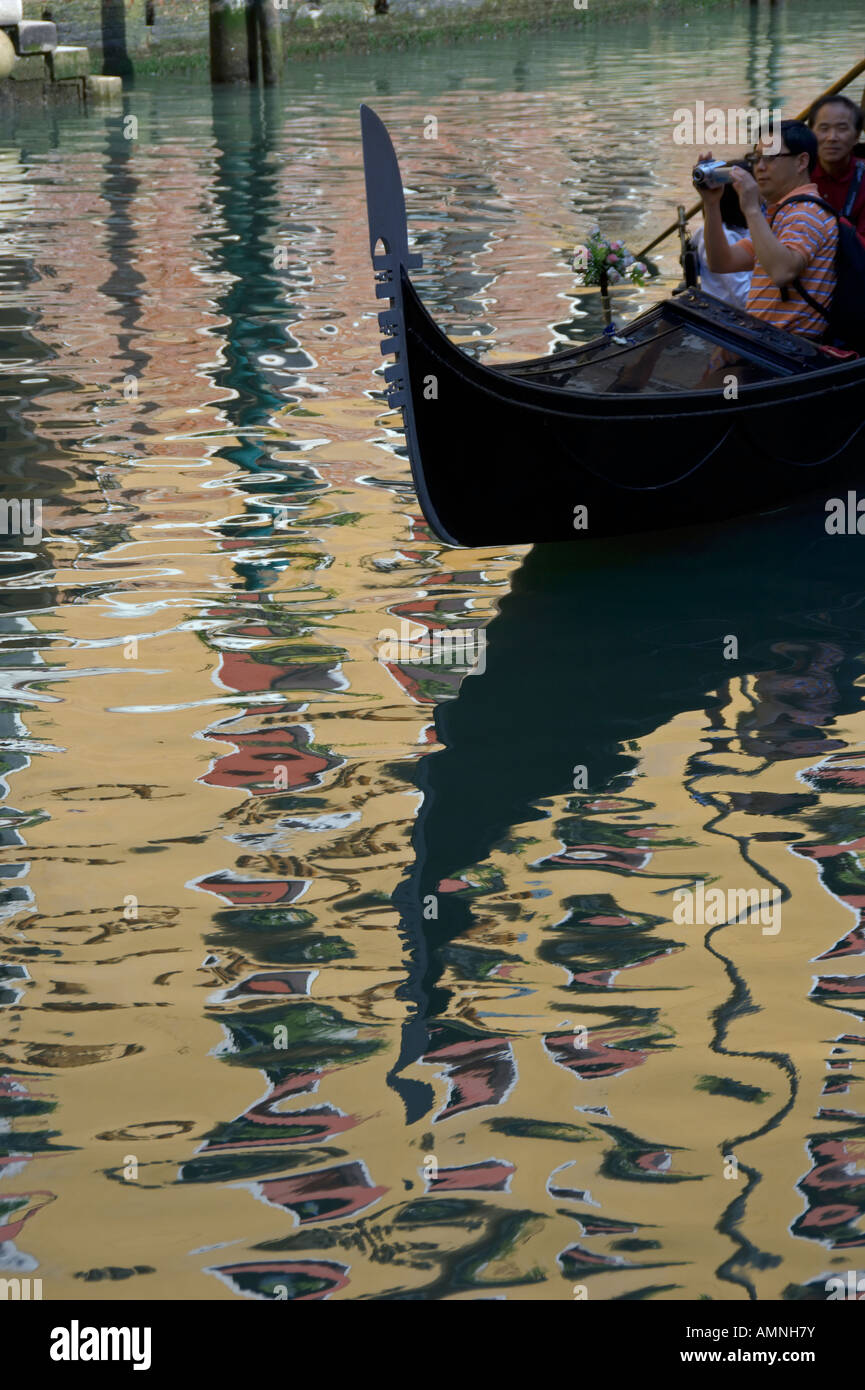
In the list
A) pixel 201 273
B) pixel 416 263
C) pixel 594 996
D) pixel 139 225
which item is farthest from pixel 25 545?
pixel 139 225

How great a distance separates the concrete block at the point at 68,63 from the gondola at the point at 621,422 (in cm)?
1154

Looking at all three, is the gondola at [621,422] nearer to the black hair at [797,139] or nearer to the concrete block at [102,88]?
the black hair at [797,139]

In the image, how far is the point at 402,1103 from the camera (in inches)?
93.7

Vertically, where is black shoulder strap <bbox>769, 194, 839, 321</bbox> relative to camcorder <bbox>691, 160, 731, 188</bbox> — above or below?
below

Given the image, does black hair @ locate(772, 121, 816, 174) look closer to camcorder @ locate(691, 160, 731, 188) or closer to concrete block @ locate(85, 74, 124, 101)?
camcorder @ locate(691, 160, 731, 188)

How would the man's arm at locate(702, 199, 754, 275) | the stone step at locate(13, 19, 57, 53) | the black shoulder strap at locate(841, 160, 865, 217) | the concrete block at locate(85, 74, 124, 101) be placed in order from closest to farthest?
the man's arm at locate(702, 199, 754, 275) → the black shoulder strap at locate(841, 160, 865, 217) → the stone step at locate(13, 19, 57, 53) → the concrete block at locate(85, 74, 124, 101)

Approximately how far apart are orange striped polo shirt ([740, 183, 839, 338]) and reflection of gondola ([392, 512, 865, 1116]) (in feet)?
1.81

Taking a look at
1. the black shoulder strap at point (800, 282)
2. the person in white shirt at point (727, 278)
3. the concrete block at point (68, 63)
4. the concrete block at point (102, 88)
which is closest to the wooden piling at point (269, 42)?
the concrete block at point (102, 88)

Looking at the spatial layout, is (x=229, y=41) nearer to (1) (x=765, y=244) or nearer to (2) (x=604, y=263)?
(2) (x=604, y=263)

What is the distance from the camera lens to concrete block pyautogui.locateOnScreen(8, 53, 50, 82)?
14.4 meters

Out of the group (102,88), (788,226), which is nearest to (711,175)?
(788,226)

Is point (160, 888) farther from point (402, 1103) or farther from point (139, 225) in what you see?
point (139, 225)

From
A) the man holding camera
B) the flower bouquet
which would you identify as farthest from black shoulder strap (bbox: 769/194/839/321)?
the flower bouquet

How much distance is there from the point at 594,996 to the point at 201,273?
6244 millimetres
